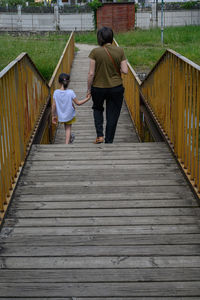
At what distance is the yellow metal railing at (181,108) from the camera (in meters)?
4.36

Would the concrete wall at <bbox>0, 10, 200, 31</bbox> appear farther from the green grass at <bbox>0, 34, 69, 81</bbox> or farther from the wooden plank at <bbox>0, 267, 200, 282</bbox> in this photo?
the wooden plank at <bbox>0, 267, 200, 282</bbox>

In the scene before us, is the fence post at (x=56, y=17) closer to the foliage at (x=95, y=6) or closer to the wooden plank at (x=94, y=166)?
the foliage at (x=95, y=6)

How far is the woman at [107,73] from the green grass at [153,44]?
444 inches

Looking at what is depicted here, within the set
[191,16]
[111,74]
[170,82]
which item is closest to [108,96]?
[111,74]

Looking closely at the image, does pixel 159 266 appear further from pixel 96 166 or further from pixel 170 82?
pixel 170 82

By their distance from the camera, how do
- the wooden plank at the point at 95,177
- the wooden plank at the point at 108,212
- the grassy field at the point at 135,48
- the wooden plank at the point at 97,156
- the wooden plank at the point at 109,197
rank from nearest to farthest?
the wooden plank at the point at 108,212 → the wooden plank at the point at 109,197 → the wooden plank at the point at 95,177 → the wooden plank at the point at 97,156 → the grassy field at the point at 135,48

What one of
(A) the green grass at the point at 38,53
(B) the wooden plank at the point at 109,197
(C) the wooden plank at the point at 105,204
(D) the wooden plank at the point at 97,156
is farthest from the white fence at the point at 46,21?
(C) the wooden plank at the point at 105,204

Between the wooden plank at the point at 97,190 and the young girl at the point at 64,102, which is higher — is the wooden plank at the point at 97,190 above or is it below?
below

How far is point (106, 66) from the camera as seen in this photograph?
6.12m

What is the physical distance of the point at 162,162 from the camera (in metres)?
5.23

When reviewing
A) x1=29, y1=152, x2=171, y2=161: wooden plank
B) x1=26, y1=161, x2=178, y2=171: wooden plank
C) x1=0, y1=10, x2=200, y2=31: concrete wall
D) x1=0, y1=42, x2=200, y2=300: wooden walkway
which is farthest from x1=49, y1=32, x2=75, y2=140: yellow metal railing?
x1=0, y1=10, x2=200, y2=31: concrete wall

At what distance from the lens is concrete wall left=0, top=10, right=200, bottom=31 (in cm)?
3672

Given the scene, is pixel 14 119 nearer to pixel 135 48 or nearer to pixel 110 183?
pixel 110 183

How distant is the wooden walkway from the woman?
41.9 inches
